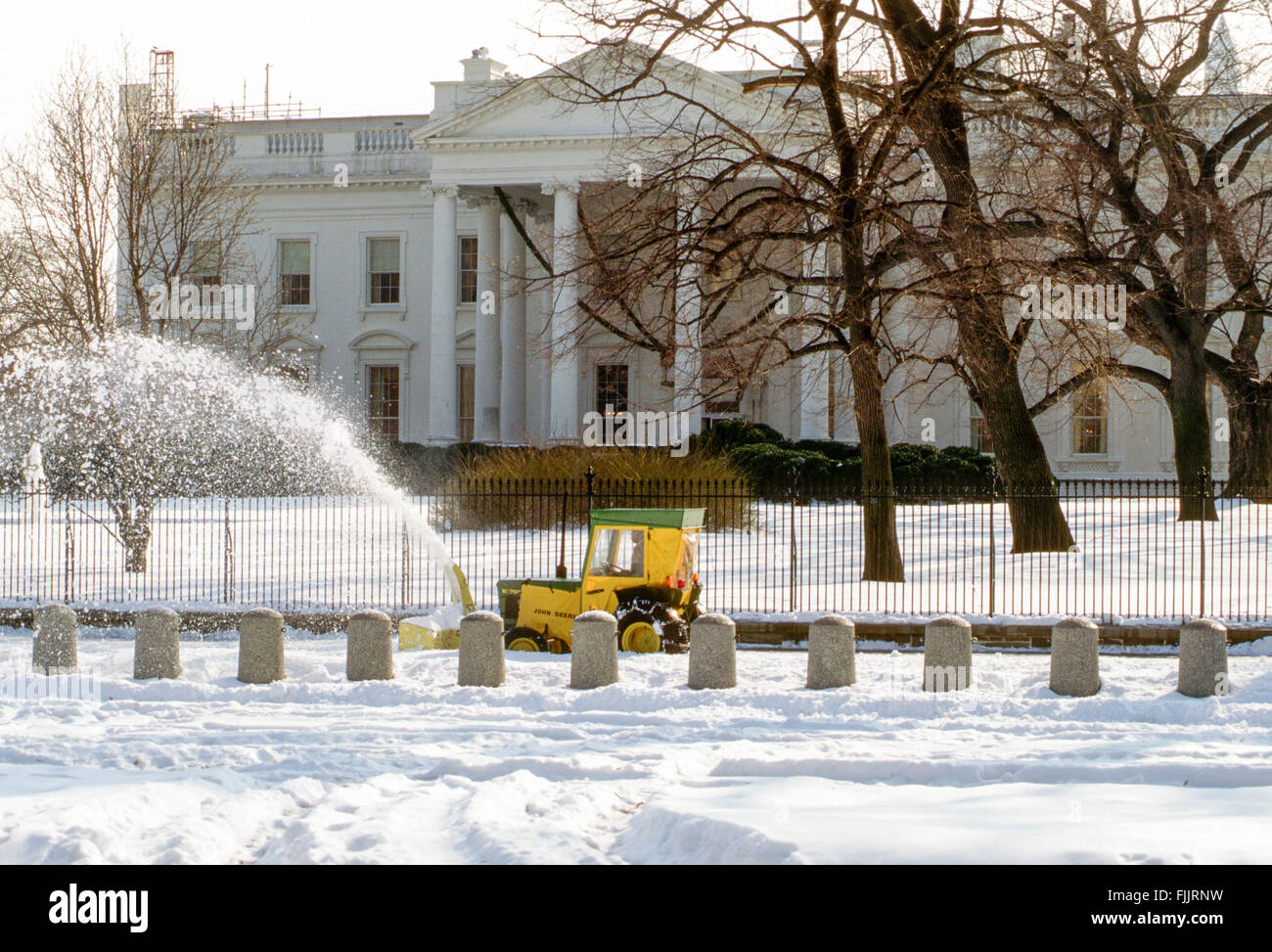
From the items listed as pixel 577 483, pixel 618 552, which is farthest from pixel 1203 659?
pixel 577 483

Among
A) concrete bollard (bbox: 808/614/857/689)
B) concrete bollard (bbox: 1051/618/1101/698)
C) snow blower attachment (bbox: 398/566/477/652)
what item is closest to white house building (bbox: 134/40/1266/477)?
snow blower attachment (bbox: 398/566/477/652)

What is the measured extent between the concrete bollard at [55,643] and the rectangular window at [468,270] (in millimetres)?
34910

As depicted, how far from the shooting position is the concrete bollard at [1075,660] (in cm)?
1180

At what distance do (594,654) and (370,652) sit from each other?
2.06 m

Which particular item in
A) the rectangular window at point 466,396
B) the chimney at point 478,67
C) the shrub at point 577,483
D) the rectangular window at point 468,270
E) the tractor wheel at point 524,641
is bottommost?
the tractor wheel at point 524,641

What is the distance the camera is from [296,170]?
48688mm

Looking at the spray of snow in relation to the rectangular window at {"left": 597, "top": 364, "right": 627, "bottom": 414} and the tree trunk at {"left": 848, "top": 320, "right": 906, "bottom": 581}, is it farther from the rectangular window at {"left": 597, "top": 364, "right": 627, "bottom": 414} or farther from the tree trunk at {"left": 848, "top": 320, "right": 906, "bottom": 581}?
the rectangular window at {"left": 597, "top": 364, "right": 627, "bottom": 414}

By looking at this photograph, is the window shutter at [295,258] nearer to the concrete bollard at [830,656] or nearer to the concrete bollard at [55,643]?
the concrete bollard at [55,643]

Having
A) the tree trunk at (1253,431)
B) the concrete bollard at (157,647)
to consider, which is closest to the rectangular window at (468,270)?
the tree trunk at (1253,431)

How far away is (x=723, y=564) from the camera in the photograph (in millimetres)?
20016

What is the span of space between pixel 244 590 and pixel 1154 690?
12.1 m

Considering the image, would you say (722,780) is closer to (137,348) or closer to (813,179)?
(813,179)

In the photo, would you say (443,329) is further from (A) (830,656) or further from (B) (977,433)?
(A) (830,656)
